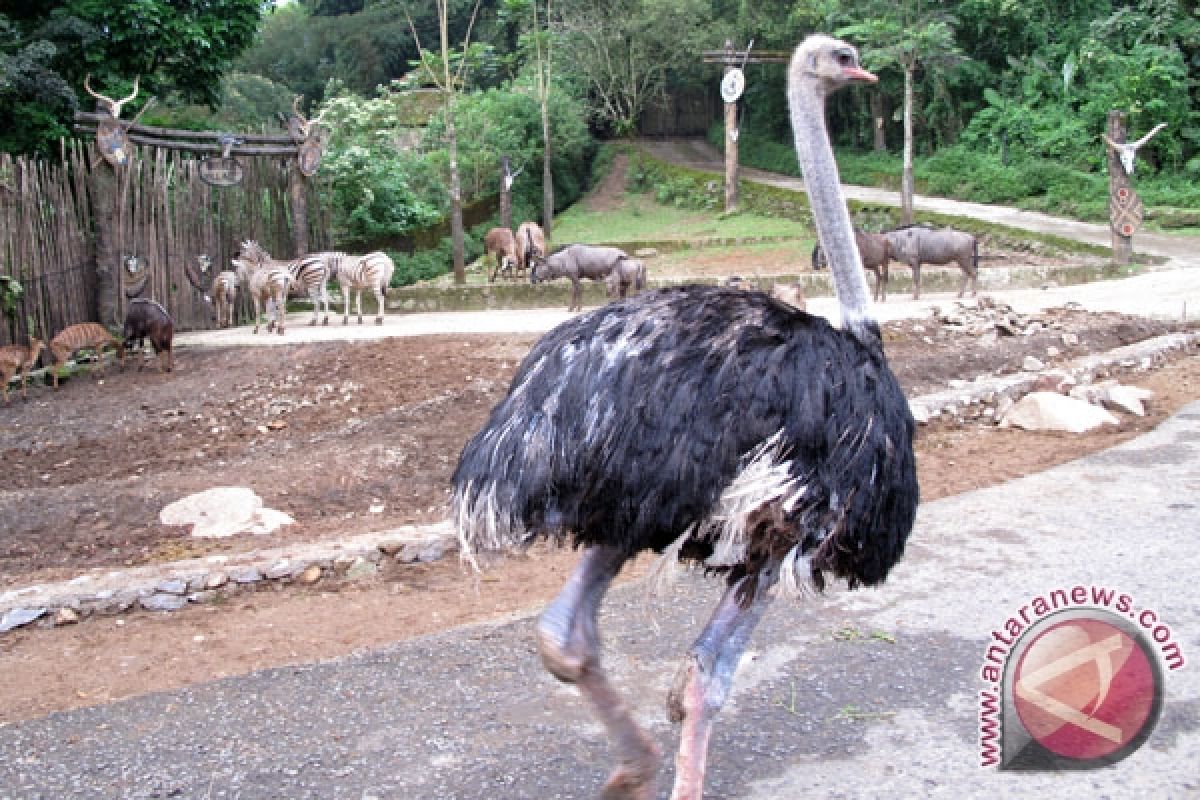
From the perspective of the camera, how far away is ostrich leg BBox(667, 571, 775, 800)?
98.3 inches

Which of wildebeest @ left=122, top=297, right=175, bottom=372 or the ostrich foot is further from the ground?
wildebeest @ left=122, top=297, right=175, bottom=372

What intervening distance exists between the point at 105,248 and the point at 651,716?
9.94 meters

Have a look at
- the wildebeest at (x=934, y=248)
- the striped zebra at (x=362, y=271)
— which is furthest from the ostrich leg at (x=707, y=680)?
the wildebeest at (x=934, y=248)

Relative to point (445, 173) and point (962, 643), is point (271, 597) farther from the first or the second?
point (445, 173)

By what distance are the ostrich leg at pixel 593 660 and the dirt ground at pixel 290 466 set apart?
1637 millimetres

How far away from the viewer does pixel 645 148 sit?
34625mm

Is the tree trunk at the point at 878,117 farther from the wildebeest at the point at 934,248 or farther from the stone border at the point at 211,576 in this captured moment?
the stone border at the point at 211,576

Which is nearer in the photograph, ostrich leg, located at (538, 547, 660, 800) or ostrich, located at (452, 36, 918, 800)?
ostrich, located at (452, 36, 918, 800)

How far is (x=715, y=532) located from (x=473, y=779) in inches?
40.2

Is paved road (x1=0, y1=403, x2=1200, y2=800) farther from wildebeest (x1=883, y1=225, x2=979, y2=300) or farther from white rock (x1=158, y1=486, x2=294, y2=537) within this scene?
wildebeest (x1=883, y1=225, x2=979, y2=300)

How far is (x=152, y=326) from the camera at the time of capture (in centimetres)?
1027

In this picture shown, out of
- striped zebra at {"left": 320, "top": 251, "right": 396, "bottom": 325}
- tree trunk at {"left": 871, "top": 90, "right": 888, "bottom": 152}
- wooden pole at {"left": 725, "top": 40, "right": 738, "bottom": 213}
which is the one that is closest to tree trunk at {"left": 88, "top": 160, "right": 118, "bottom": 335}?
striped zebra at {"left": 320, "top": 251, "right": 396, "bottom": 325}

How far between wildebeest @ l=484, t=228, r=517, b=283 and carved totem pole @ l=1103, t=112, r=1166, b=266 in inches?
353

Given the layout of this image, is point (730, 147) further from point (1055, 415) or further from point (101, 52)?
point (1055, 415)
